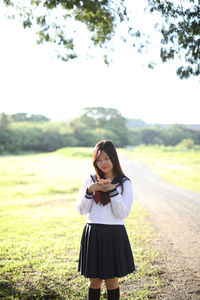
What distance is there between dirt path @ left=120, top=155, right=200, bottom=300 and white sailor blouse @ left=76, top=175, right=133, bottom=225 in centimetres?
160

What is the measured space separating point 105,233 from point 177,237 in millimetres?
4287

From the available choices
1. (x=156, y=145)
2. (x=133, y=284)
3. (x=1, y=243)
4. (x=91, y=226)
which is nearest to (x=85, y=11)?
(x=91, y=226)

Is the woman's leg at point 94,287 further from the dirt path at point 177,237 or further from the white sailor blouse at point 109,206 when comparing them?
the dirt path at point 177,237

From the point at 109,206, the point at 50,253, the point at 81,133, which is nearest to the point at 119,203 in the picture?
the point at 109,206

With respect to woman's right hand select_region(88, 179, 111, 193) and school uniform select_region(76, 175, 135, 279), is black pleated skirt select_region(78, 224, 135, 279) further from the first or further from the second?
woman's right hand select_region(88, 179, 111, 193)

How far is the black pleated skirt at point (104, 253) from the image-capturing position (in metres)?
2.41

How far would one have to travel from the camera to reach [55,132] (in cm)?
4225

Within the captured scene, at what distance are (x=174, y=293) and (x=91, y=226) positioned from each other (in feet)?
5.80

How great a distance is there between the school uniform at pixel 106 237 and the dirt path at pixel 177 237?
1316 mm

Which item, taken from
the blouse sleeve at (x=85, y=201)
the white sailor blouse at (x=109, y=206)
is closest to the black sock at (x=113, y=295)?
the white sailor blouse at (x=109, y=206)

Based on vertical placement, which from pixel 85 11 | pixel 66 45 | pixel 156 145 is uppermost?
pixel 85 11

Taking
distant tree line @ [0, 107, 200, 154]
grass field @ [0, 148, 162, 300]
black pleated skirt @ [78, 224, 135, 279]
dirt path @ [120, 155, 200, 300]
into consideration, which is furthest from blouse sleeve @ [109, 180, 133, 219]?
distant tree line @ [0, 107, 200, 154]

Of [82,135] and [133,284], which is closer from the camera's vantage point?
[133,284]

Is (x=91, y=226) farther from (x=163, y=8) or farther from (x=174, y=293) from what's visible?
(x=163, y=8)
